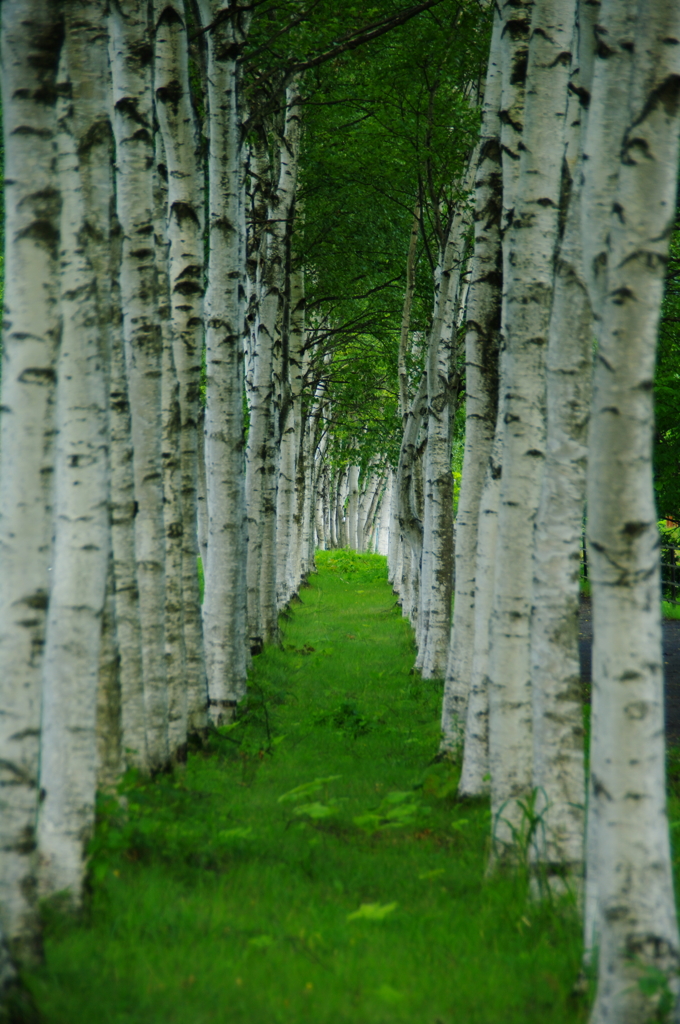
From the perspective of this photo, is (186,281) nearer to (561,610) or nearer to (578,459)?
(578,459)

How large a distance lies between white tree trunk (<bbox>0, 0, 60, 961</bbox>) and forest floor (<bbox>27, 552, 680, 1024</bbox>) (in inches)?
19.1

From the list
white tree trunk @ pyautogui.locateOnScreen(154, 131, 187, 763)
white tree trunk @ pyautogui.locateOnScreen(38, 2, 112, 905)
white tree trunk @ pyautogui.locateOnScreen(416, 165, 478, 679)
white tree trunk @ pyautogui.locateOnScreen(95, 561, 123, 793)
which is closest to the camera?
white tree trunk @ pyautogui.locateOnScreen(38, 2, 112, 905)

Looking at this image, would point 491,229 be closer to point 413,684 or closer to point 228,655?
point 228,655

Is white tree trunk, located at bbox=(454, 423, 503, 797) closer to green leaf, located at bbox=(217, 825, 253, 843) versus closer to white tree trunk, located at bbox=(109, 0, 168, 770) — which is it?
green leaf, located at bbox=(217, 825, 253, 843)

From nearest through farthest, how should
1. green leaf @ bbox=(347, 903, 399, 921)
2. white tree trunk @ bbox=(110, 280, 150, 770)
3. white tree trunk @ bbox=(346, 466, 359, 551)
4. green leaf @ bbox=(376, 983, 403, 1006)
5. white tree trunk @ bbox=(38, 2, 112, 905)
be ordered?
green leaf @ bbox=(376, 983, 403, 1006)
green leaf @ bbox=(347, 903, 399, 921)
white tree trunk @ bbox=(38, 2, 112, 905)
white tree trunk @ bbox=(110, 280, 150, 770)
white tree trunk @ bbox=(346, 466, 359, 551)

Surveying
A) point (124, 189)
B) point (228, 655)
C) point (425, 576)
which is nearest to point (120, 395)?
point (124, 189)

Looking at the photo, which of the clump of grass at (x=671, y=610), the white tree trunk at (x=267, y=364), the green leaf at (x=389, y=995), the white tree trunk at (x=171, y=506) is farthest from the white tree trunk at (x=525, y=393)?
the clump of grass at (x=671, y=610)

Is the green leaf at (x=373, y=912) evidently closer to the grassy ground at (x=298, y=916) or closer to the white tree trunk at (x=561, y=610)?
the grassy ground at (x=298, y=916)

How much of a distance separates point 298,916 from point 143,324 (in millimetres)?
3870

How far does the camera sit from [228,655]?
866cm

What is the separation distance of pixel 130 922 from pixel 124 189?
14.8ft

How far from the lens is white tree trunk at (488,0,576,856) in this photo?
4.77 meters

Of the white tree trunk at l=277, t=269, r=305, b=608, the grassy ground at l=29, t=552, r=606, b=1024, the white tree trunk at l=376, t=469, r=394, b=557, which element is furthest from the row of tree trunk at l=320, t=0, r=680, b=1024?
the white tree trunk at l=376, t=469, r=394, b=557

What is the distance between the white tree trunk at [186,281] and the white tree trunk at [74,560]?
3269 mm
